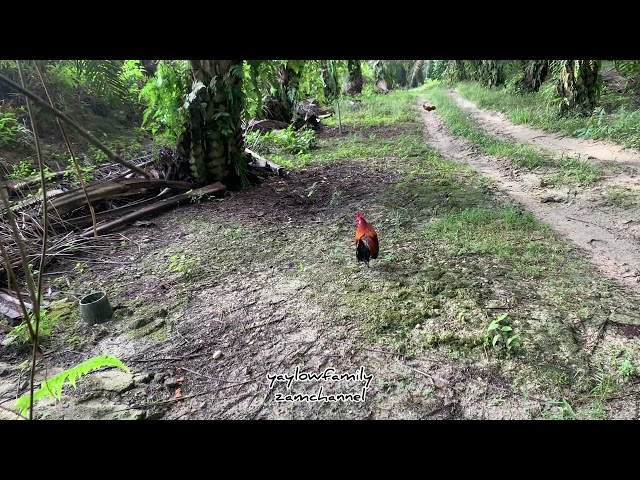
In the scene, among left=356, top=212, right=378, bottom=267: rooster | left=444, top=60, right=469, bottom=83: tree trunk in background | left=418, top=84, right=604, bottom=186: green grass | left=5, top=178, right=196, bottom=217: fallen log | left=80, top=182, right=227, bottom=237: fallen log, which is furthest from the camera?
left=444, top=60, right=469, bottom=83: tree trunk in background

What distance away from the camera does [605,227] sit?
12.4 ft

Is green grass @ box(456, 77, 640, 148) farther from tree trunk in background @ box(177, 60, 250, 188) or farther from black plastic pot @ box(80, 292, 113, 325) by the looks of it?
black plastic pot @ box(80, 292, 113, 325)

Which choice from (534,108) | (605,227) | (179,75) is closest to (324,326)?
(605,227)

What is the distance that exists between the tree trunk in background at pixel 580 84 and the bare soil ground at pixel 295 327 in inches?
171

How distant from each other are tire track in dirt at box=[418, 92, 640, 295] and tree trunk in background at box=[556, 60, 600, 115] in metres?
1.04

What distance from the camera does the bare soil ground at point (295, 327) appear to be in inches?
78.7

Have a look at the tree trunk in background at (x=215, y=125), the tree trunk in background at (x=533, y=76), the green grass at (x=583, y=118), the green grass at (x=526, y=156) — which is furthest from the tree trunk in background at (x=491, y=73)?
the tree trunk in background at (x=215, y=125)

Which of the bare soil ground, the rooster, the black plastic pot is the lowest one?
the bare soil ground

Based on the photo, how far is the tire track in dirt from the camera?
3215mm

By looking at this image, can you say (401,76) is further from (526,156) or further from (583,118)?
(526,156)

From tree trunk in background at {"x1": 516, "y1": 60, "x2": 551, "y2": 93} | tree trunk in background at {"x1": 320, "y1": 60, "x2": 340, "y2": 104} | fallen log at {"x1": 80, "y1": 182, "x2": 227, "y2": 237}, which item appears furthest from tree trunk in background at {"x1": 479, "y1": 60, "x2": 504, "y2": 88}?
fallen log at {"x1": 80, "y1": 182, "x2": 227, "y2": 237}

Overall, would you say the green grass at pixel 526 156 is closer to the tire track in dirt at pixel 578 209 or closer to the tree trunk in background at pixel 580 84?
the tire track in dirt at pixel 578 209

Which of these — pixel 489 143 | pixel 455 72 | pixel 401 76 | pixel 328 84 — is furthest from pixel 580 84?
pixel 401 76
